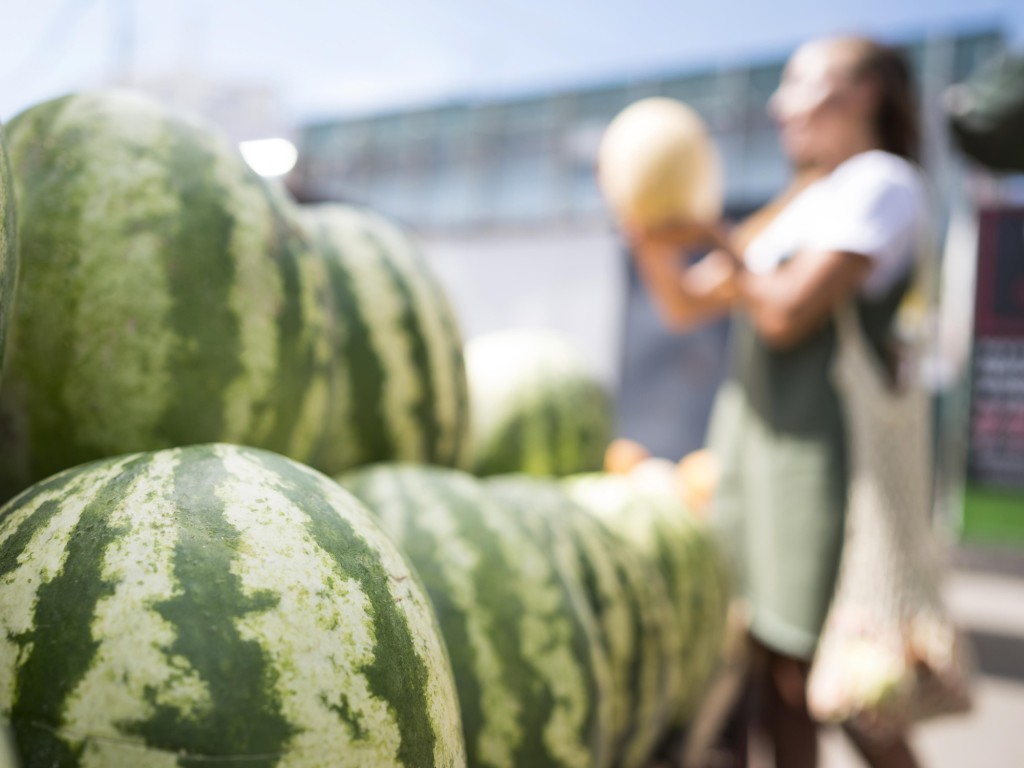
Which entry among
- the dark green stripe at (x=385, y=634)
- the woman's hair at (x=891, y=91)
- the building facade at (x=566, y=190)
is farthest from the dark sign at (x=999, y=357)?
the dark green stripe at (x=385, y=634)

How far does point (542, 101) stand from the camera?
9148 millimetres

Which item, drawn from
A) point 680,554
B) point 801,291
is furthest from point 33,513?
point 801,291

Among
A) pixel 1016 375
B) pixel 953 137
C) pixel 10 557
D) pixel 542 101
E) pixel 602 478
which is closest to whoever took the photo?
pixel 10 557

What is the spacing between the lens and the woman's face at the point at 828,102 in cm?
165

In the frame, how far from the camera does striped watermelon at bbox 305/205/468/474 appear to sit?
979 millimetres

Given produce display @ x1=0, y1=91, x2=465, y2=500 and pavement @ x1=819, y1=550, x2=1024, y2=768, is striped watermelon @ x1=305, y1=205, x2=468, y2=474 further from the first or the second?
pavement @ x1=819, y1=550, x2=1024, y2=768

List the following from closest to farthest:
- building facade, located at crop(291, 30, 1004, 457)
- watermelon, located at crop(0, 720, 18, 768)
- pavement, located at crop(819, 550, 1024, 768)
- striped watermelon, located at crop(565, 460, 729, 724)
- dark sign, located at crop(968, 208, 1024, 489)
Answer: watermelon, located at crop(0, 720, 18, 768) → striped watermelon, located at crop(565, 460, 729, 724) → pavement, located at crop(819, 550, 1024, 768) → building facade, located at crop(291, 30, 1004, 457) → dark sign, located at crop(968, 208, 1024, 489)

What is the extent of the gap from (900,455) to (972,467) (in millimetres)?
3246

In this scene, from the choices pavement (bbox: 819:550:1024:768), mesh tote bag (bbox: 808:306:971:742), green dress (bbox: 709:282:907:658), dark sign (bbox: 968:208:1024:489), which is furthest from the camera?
dark sign (bbox: 968:208:1024:489)

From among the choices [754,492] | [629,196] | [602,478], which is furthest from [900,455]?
[629,196]

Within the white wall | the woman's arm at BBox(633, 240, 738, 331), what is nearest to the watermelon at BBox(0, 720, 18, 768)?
the woman's arm at BBox(633, 240, 738, 331)

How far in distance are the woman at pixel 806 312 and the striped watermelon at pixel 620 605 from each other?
Answer: 51cm

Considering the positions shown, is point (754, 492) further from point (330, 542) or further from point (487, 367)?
point (330, 542)

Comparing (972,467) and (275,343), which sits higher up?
(275,343)
